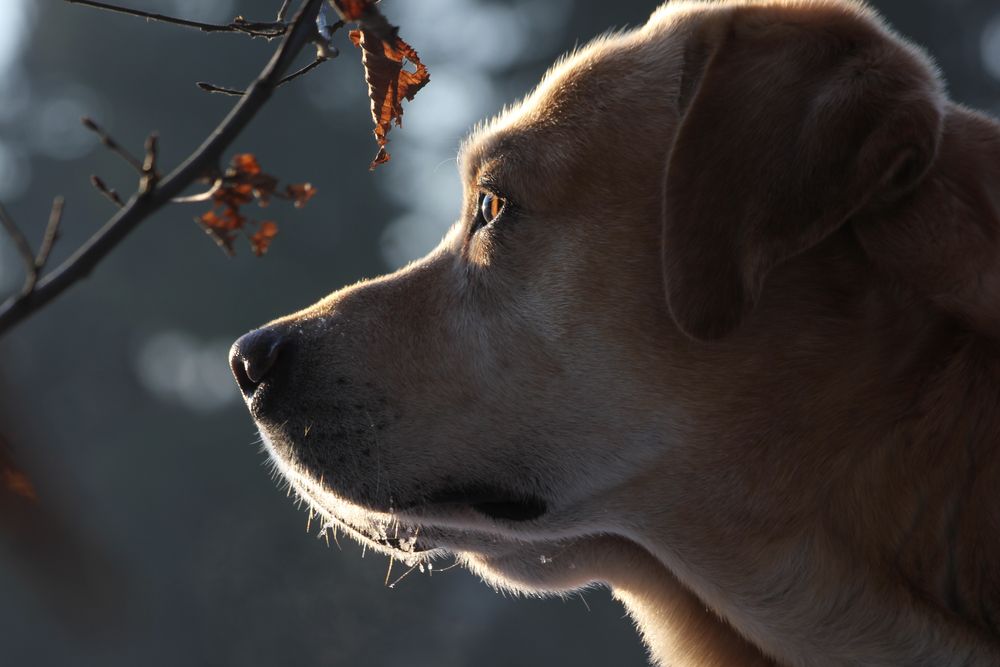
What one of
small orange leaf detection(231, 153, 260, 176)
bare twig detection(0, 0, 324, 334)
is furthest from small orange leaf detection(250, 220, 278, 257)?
bare twig detection(0, 0, 324, 334)

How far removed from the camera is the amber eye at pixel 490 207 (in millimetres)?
2623

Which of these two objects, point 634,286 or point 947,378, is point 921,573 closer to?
point 947,378

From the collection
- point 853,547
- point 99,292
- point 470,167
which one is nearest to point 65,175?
point 99,292

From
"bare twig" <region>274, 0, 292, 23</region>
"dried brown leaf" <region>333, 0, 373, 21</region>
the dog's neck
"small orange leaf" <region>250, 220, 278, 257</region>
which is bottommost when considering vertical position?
the dog's neck

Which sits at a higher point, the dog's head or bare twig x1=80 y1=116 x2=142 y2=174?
bare twig x1=80 y1=116 x2=142 y2=174

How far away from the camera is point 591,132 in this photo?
2527 millimetres

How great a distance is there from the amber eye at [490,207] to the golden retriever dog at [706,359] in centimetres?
2

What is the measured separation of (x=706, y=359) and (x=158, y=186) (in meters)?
1.55

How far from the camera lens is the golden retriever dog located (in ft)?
6.79

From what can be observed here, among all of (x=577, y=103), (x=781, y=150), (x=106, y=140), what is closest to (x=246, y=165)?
(x=106, y=140)

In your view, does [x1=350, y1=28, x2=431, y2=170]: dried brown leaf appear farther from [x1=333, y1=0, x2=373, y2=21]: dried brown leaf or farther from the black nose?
the black nose

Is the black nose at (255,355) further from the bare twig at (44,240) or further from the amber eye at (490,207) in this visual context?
the bare twig at (44,240)

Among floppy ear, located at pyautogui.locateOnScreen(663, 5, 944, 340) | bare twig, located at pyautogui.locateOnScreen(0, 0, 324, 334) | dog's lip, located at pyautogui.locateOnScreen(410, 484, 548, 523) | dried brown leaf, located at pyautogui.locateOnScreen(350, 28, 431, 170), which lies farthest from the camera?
dog's lip, located at pyautogui.locateOnScreen(410, 484, 548, 523)

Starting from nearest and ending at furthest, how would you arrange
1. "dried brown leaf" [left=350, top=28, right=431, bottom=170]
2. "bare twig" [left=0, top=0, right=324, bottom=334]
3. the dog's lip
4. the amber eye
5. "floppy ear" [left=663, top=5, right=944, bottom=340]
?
"bare twig" [left=0, top=0, right=324, bottom=334] → "dried brown leaf" [left=350, top=28, right=431, bottom=170] → "floppy ear" [left=663, top=5, right=944, bottom=340] → the dog's lip → the amber eye
